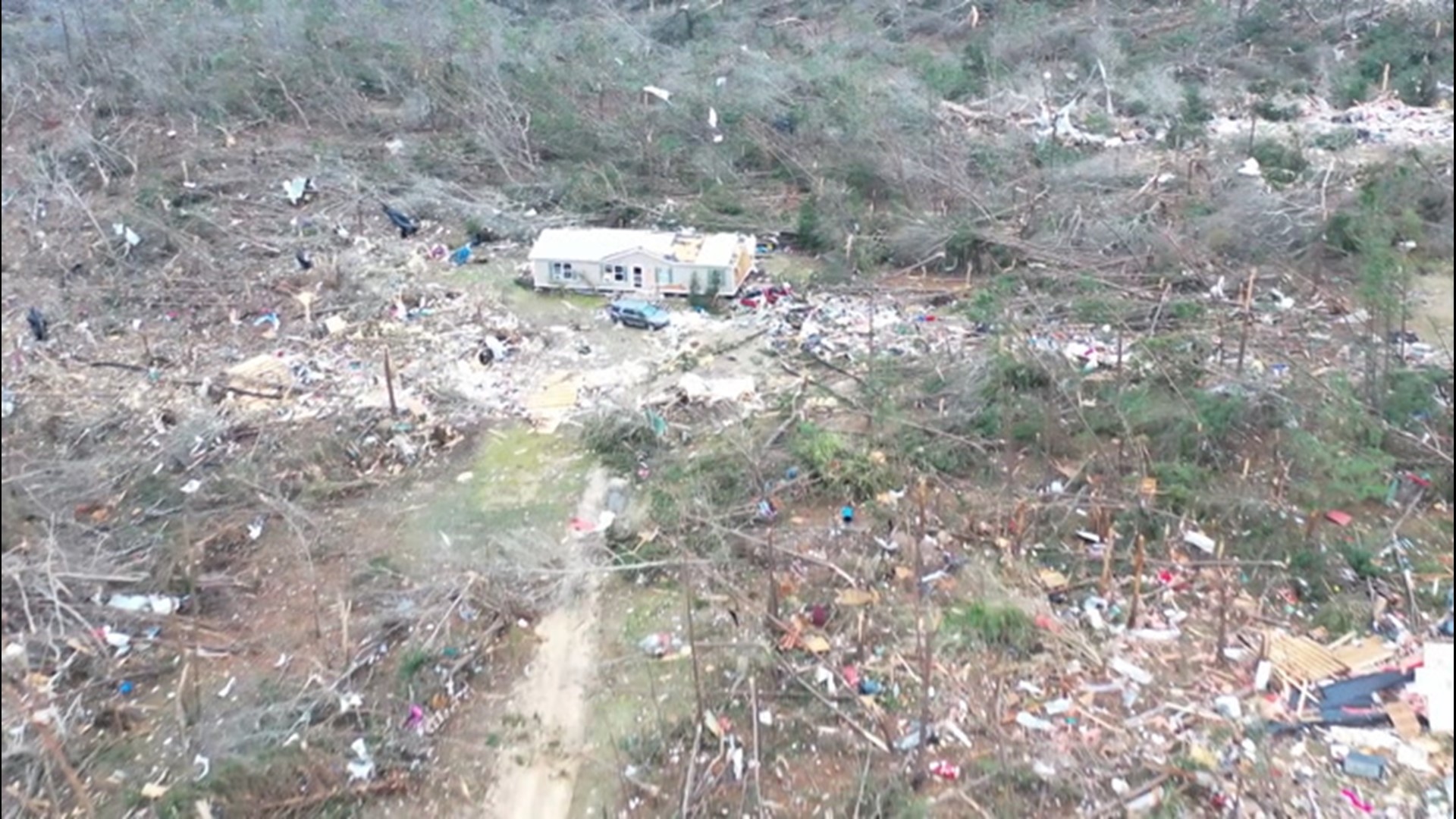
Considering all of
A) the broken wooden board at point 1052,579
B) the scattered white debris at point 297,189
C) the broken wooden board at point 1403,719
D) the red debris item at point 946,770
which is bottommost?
the red debris item at point 946,770

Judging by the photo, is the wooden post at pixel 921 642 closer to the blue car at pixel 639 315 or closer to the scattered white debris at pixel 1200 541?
the scattered white debris at pixel 1200 541

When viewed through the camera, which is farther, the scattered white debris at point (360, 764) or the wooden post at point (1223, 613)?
the wooden post at point (1223, 613)

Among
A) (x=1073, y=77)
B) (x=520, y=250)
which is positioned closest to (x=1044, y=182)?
(x=1073, y=77)

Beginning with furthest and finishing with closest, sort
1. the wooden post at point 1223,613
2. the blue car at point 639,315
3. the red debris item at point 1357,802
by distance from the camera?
1. the blue car at point 639,315
2. the wooden post at point 1223,613
3. the red debris item at point 1357,802

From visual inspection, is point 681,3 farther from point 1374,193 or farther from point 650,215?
point 1374,193

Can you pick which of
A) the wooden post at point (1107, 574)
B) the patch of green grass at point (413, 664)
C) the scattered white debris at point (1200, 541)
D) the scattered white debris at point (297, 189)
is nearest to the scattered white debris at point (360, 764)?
the patch of green grass at point (413, 664)

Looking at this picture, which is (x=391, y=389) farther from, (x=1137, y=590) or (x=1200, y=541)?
(x=1200, y=541)

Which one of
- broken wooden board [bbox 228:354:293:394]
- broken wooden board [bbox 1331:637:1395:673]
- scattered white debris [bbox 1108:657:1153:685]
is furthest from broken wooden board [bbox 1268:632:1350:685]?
broken wooden board [bbox 228:354:293:394]

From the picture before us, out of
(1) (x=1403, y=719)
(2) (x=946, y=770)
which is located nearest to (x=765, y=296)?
(2) (x=946, y=770)
